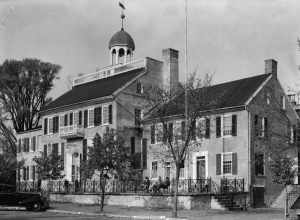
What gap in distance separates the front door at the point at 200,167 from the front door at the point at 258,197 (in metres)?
4.29

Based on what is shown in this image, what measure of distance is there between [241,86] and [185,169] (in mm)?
7958

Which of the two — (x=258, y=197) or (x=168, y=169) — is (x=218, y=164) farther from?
(x=168, y=169)

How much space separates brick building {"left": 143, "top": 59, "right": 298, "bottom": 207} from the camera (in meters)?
40.4

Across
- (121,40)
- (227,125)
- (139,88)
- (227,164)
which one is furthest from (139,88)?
(227,164)

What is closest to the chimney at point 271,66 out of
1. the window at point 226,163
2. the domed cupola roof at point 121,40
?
the window at point 226,163

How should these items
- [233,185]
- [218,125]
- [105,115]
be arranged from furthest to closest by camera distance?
1. [105,115]
2. [218,125]
3. [233,185]

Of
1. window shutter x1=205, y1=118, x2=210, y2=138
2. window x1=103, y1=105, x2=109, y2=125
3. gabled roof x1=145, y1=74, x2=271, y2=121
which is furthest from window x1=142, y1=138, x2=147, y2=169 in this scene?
window shutter x1=205, y1=118, x2=210, y2=138

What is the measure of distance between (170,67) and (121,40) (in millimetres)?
6966

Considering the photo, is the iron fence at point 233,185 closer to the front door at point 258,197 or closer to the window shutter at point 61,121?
the front door at point 258,197

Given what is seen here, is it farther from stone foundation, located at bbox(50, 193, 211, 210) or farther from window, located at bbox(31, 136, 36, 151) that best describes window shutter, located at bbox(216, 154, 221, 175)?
window, located at bbox(31, 136, 36, 151)

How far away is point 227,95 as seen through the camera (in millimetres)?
44531

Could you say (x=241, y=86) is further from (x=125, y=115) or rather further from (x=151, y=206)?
(x=151, y=206)

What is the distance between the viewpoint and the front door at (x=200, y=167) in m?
43.1

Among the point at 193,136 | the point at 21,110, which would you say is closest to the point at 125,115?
the point at 193,136
